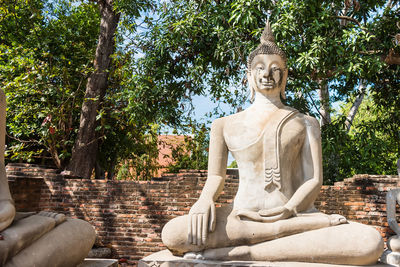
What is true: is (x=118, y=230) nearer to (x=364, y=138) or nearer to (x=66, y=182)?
(x=66, y=182)

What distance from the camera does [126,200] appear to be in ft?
22.9

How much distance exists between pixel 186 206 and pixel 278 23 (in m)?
3.30

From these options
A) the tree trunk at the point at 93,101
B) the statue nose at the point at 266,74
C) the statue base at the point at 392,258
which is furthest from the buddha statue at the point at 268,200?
the tree trunk at the point at 93,101

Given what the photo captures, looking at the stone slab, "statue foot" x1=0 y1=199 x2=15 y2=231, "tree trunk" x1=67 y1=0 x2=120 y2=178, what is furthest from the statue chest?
"tree trunk" x1=67 y1=0 x2=120 y2=178

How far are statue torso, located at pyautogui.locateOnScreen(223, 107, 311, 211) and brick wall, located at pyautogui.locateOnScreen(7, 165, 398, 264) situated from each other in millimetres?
3371

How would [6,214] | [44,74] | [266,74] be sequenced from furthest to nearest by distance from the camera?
[44,74] → [266,74] → [6,214]

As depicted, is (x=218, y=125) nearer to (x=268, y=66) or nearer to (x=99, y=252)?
(x=268, y=66)

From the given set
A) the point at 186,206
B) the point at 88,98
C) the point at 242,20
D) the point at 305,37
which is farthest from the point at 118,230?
the point at 305,37

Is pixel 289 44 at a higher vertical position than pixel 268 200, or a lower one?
higher

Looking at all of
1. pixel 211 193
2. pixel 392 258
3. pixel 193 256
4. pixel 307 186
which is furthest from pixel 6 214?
pixel 392 258

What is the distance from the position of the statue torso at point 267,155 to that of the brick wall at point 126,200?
3.37m

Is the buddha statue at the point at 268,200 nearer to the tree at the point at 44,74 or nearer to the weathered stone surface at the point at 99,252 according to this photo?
the weathered stone surface at the point at 99,252

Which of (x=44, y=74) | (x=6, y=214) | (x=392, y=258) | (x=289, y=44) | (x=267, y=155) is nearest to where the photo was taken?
(x=6, y=214)

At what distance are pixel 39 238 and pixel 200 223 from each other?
112 centimetres
